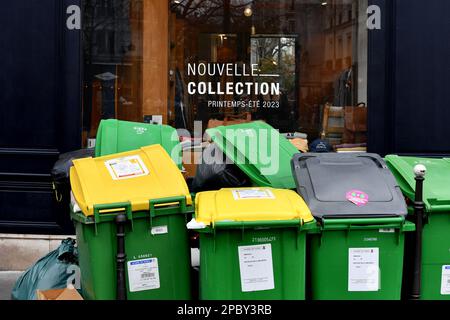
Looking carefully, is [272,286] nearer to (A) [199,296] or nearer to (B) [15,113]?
(A) [199,296]

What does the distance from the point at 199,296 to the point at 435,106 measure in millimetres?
4222

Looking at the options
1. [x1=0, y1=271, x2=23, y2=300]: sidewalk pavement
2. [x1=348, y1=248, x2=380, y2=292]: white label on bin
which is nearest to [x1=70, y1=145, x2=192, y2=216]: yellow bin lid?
[x1=348, y1=248, x2=380, y2=292]: white label on bin

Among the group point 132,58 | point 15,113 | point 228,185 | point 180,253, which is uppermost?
point 132,58

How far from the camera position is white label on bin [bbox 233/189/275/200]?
146 inches

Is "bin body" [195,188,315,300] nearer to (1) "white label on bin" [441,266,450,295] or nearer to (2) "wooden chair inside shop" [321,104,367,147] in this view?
(1) "white label on bin" [441,266,450,295]

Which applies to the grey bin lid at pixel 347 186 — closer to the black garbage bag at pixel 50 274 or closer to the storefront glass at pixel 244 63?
the black garbage bag at pixel 50 274

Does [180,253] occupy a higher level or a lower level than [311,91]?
lower

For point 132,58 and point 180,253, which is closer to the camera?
point 180,253

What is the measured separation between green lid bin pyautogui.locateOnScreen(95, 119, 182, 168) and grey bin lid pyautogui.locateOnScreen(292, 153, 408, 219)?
→ 1.04 metres

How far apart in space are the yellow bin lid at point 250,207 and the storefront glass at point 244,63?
347 centimetres

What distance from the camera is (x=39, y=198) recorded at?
7.01 meters

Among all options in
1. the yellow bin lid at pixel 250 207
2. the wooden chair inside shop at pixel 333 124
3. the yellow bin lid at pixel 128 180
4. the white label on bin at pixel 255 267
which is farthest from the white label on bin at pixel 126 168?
the wooden chair inside shop at pixel 333 124

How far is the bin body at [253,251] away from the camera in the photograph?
3.48 metres
